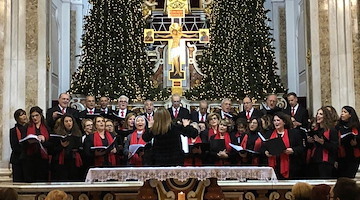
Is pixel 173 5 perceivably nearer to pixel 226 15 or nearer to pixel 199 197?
pixel 226 15

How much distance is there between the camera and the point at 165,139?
298 inches

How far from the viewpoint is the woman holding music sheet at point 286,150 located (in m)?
8.61

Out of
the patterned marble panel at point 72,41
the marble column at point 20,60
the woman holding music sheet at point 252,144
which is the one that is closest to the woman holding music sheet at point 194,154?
the woman holding music sheet at point 252,144

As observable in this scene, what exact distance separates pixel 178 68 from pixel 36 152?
6846 millimetres

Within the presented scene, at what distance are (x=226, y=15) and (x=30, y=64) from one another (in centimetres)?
630

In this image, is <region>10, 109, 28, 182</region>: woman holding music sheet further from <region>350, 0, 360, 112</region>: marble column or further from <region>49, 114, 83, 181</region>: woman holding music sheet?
<region>350, 0, 360, 112</region>: marble column

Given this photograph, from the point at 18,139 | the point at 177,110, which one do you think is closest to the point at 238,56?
the point at 177,110

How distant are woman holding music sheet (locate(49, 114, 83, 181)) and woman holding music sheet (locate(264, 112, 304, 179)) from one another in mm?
2831

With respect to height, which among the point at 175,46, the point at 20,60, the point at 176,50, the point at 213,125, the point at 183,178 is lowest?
the point at 183,178

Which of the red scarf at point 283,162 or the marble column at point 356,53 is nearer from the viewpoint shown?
the red scarf at point 283,162

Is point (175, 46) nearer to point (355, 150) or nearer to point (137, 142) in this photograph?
point (137, 142)

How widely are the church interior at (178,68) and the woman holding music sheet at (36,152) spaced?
127 millimetres

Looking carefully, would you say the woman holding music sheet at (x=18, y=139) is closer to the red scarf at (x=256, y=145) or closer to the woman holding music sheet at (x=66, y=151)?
the woman holding music sheet at (x=66, y=151)

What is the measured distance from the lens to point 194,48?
16.7 m
